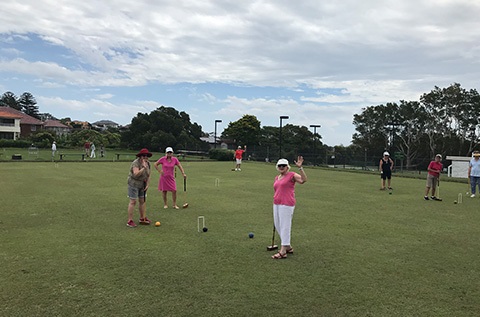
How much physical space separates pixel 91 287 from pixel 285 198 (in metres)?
3.24

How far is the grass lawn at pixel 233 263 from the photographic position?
486cm

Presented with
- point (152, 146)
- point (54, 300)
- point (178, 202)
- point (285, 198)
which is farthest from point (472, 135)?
point (54, 300)

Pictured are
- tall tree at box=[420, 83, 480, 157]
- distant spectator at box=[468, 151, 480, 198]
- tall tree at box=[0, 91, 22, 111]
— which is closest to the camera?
distant spectator at box=[468, 151, 480, 198]

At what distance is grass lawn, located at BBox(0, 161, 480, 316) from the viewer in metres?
4.86

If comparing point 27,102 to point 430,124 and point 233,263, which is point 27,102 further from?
point 233,263

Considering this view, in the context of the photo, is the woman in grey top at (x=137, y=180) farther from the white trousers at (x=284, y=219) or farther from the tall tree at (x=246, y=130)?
the tall tree at (x=246, y=130)

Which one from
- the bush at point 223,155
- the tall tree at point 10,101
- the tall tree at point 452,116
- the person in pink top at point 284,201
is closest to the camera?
the person in pink top at point 284,201

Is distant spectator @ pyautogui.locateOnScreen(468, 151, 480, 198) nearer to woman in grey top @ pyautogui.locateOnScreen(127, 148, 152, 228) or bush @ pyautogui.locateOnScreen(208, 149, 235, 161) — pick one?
woman in grey top @ pyautogui.locateOnScreen(127, 148, 152, 228)

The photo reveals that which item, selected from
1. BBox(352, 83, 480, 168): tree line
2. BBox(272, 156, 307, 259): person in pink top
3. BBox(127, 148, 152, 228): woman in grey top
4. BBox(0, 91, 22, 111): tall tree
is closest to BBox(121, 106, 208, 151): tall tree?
BBox(352, 83, 480, 168): tree line

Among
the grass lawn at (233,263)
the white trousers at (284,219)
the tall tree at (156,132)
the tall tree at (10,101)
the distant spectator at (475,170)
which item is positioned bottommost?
the grass lawn at (233,263)

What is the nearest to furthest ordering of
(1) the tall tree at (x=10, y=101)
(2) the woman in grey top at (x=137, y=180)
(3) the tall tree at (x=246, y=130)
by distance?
(2) the woman in grey top at (x=137, y=180) < (3) the tall tree at (x=246, y=130) < (1) the tall tree at (x=10, y=101)

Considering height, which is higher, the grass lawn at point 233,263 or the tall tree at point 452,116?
the tall tree at point 452,116

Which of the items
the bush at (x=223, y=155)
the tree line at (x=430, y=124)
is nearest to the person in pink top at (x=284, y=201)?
the bush at (x=223, y=155)

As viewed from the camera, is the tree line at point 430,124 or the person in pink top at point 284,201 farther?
the tree line at point 430,124
